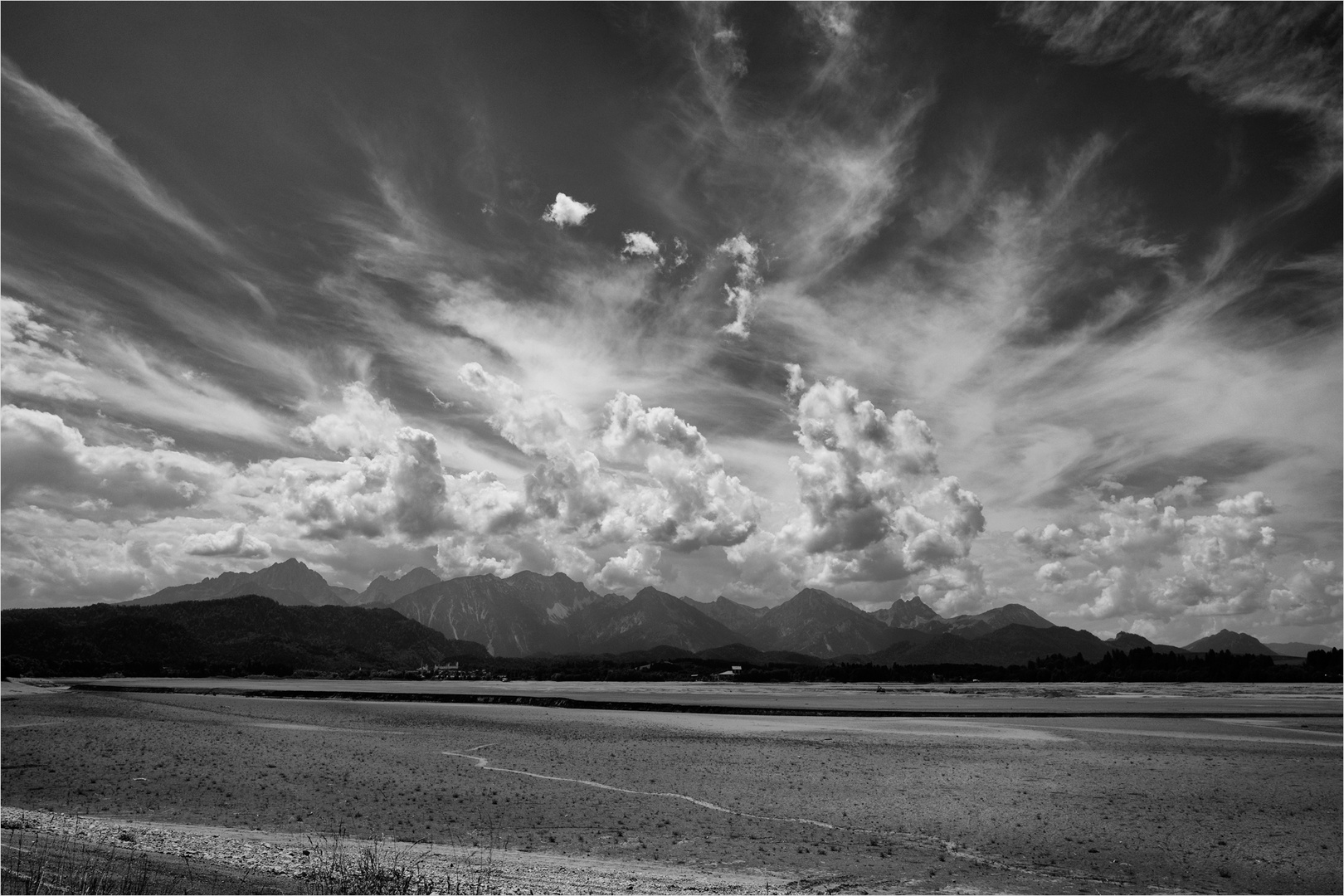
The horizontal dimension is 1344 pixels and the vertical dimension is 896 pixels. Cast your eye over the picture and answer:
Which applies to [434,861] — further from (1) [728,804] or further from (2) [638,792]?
(1) [728,804]

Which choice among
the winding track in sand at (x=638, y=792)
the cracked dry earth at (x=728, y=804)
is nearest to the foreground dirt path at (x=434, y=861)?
the cracked dry earth at (x=728, y=804)

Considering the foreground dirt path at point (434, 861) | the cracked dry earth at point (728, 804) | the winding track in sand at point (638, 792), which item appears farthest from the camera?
the winding track in sand at point (638, 792)


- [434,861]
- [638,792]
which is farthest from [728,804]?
[434,861]

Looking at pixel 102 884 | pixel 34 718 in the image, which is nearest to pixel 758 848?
→ pixel 102 884

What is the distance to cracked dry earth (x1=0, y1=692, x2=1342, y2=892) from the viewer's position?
54.1 ft

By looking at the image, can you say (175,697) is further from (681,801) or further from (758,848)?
(758,848)

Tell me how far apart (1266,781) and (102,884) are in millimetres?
37863

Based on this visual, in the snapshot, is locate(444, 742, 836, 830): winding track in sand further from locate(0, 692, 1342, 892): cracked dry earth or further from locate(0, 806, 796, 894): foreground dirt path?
locate(0, 806, 796, 894): foreground dirt path

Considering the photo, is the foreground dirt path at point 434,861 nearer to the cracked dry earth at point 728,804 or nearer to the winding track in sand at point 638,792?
the cracked dry earth at point 728,804

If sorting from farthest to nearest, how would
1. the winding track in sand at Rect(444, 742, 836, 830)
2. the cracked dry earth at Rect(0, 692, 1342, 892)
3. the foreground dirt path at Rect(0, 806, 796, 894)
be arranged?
the winding track in sand at Rect(444, 742, 836, 830) < the cracked dry earth at Rect(0, 692, 1342, 892) < the foreground dirt path at Rect(0, 806, 796, 894)

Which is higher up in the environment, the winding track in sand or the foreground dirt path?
the foreground dirt path

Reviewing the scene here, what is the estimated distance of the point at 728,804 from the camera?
23234 millimetres

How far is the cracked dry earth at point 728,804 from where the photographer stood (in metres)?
16.5

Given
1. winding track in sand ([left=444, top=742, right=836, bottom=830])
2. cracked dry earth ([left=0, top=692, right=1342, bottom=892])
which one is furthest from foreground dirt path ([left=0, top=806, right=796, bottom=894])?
winding track in sand ([left=444, top=742, right=836, bottom=830])
